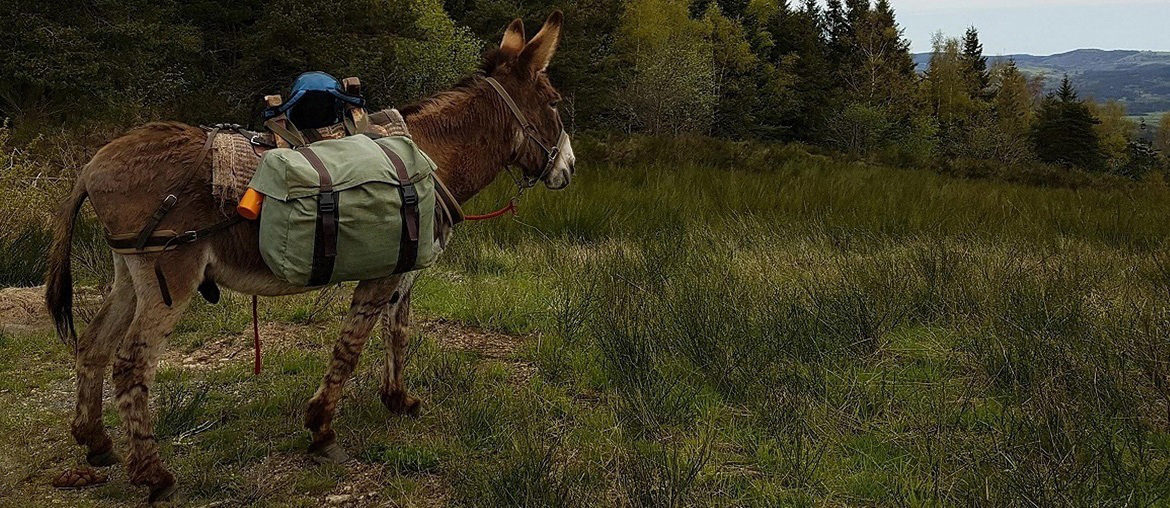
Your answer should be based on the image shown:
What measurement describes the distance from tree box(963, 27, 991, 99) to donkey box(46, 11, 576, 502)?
206ft

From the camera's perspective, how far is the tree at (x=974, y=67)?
192ft

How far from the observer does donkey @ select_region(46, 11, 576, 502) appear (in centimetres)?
281

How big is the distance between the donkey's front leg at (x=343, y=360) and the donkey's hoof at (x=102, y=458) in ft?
2.83

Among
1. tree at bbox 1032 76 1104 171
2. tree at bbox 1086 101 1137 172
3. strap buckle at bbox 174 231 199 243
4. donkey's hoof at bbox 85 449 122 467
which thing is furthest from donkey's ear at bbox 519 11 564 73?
tree at bbox 1086 101 1137 172

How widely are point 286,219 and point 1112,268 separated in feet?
20.6

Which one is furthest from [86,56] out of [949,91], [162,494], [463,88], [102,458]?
[949,91]

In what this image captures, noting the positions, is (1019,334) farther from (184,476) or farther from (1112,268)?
(184,476)

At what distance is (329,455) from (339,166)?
1.32 metres

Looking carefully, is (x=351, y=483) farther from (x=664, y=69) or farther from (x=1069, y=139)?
(x=1069, y=139)

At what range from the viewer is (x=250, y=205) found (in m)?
2.75

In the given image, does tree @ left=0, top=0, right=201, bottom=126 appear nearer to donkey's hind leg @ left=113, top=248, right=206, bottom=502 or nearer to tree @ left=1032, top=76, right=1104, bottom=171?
donkey's hind leg @ left=113, top=248, right=206, bottom=502

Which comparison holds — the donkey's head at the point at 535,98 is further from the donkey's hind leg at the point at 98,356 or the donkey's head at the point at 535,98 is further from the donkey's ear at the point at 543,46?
the donkey's hind leg at the point at 98,356

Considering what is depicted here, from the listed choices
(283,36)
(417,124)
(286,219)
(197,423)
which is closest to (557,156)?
(417,124)

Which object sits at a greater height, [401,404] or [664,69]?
[664,69]
